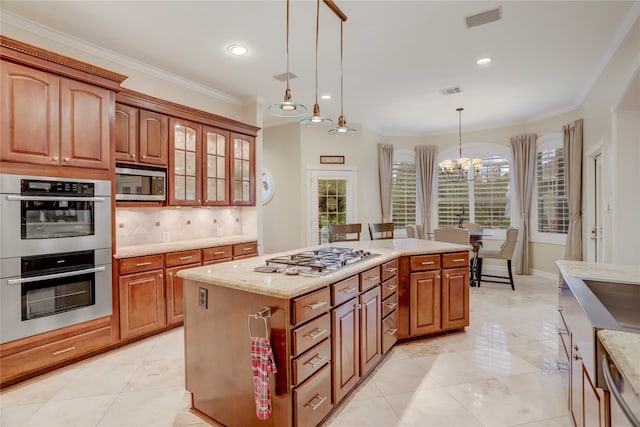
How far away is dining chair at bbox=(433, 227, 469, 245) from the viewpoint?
4516 millimetres

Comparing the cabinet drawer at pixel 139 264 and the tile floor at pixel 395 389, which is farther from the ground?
the cabinet drawer at pixel 139 264

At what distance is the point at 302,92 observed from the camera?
15.6 ft

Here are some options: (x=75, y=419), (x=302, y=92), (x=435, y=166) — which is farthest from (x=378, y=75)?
(x=75, y=419)

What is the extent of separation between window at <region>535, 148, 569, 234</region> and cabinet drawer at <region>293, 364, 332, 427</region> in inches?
224

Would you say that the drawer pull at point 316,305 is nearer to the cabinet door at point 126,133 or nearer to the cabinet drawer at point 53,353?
the cabinet drawer at point 53,353

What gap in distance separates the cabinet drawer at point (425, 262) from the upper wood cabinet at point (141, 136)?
2.94 meters

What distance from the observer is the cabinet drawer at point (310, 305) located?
168 cm

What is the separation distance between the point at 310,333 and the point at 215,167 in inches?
122

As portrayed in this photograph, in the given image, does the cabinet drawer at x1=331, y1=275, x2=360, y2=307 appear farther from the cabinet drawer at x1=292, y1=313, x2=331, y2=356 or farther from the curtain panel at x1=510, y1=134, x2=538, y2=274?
the curtain panel at x1=510, y1=134, x2=538, y2=274

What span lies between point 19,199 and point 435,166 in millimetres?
6942

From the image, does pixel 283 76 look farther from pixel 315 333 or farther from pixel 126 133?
pixel 315 333

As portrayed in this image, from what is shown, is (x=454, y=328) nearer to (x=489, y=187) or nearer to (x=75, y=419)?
(x=75, y=419)

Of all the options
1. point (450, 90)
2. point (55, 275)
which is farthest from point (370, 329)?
point (450, 90)

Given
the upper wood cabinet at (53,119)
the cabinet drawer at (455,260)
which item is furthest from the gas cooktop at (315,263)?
the upper wood cabinet at (53,119)
